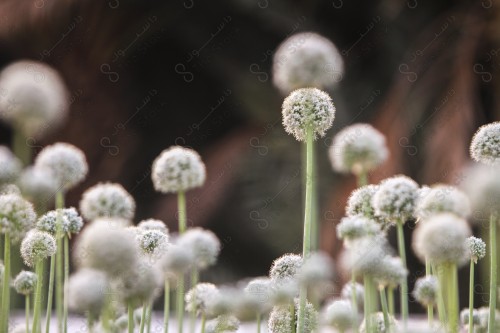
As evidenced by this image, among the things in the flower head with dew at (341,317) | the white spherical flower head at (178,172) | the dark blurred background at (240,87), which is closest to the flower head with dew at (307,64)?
the white spherical flower head at (178,172)

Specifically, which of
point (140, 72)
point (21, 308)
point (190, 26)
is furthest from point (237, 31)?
point (21, 308)

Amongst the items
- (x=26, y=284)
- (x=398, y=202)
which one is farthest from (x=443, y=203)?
(x=26, y=284)

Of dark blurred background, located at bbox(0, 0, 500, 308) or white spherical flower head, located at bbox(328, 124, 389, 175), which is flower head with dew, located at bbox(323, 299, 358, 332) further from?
dark blurred background, located at bbox(0, 0, 500, 308)

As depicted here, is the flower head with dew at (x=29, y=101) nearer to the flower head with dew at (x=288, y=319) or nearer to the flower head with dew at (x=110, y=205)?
the flower head with dew at (x=110, y=205)

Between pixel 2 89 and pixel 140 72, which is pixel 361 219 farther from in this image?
pixel 140 72

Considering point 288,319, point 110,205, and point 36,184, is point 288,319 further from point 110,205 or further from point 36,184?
point 36,184

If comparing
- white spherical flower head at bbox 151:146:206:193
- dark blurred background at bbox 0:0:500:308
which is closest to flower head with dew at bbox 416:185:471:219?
white spherical flower head at bbox 151:146:206:193
